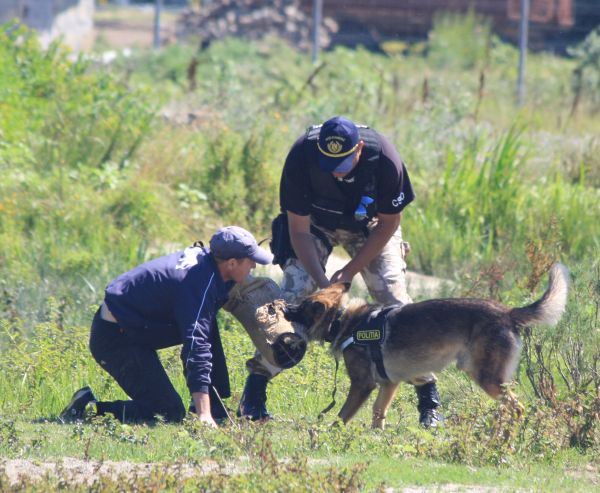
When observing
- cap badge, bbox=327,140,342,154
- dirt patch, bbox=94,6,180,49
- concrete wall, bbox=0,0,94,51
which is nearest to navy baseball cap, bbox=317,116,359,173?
cap badge, bbox=327,140,342,154

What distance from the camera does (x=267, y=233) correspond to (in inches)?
451

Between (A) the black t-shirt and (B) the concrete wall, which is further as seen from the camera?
(B) the concrete wall

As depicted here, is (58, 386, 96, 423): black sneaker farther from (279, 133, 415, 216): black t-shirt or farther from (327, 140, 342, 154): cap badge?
(327, 140, 342, 154): cap badge

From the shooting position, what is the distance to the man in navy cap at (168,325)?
5.94m

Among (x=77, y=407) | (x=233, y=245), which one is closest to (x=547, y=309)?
(x=233, y=245)

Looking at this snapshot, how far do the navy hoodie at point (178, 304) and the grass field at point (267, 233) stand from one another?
0.46m

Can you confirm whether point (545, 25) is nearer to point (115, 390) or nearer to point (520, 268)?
point (520, 268)

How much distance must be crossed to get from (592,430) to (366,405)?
6.44 feet

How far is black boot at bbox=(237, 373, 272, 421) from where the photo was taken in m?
6.69

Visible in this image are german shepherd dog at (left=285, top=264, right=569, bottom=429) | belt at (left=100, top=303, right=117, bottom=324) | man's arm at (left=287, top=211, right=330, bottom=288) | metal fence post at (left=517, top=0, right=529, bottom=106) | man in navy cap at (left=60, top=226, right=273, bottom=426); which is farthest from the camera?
metal fence post at (left=517, top=0, right=529, bottom=106)

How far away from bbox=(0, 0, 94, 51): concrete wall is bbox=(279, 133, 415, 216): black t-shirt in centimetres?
1477

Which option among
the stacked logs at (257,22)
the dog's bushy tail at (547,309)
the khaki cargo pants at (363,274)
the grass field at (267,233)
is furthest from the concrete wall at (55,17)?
the dog's bushy tail at (547,309)

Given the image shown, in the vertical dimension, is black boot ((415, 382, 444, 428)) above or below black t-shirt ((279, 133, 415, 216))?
below

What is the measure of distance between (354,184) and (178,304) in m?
1.36
